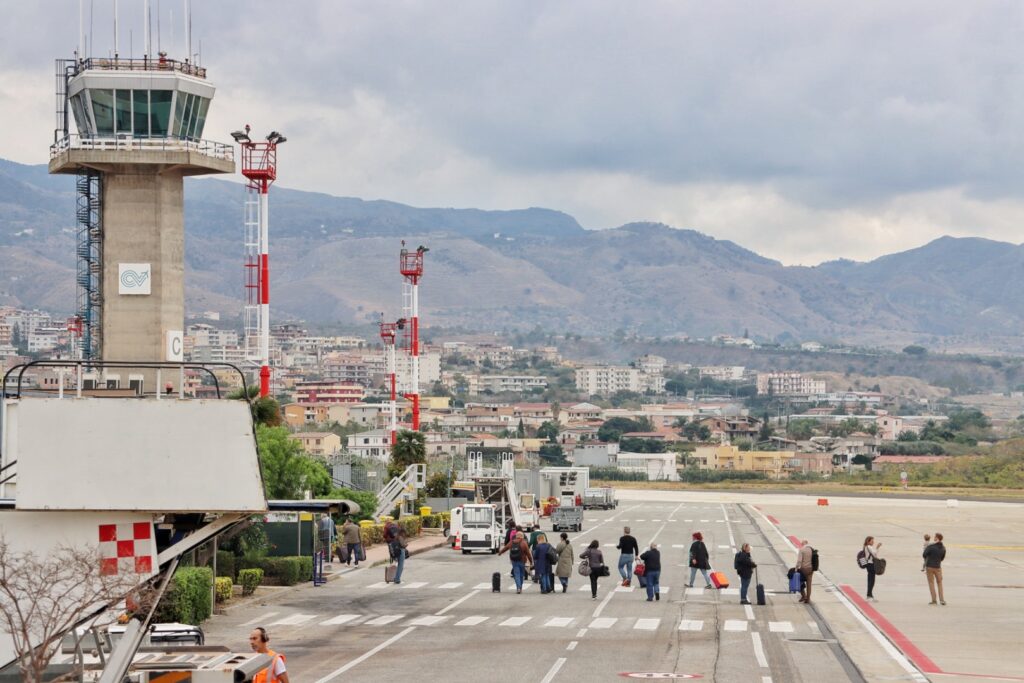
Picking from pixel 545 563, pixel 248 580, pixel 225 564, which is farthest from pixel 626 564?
pixel 225 564

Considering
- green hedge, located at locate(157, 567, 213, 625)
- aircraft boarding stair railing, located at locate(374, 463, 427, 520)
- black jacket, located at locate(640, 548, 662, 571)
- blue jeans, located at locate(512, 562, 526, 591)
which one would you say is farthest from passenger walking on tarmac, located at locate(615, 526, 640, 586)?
aircraft boarding stair railing, located at locate(374, 463, 427, 520)

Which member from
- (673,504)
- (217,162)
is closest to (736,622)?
(217,162)

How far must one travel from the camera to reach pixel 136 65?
65062 mm

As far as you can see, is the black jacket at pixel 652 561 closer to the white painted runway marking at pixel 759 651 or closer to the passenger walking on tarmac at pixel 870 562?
the passenger walking on tarmac at pixel 870 562

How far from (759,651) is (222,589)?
12766mm

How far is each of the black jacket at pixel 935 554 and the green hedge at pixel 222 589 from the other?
1591 cm

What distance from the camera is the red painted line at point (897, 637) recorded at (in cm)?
2503

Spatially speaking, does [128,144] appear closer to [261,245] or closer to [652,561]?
[261,245]

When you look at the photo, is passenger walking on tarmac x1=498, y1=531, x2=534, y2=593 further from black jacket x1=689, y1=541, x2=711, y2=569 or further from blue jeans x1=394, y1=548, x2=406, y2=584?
black jacket x1=689, y1=541, x2=711, y2=569

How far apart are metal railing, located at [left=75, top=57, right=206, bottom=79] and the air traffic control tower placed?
0.04 metres

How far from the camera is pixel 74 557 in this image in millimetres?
14164

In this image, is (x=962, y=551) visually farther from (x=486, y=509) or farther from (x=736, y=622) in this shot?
(x=736, y=622)

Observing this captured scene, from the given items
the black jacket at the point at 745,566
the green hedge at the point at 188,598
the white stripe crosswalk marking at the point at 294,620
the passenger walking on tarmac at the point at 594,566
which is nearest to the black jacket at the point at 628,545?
the passenger walking on tarmac at the point at 594,566

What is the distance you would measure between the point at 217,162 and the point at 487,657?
44.1 metres
